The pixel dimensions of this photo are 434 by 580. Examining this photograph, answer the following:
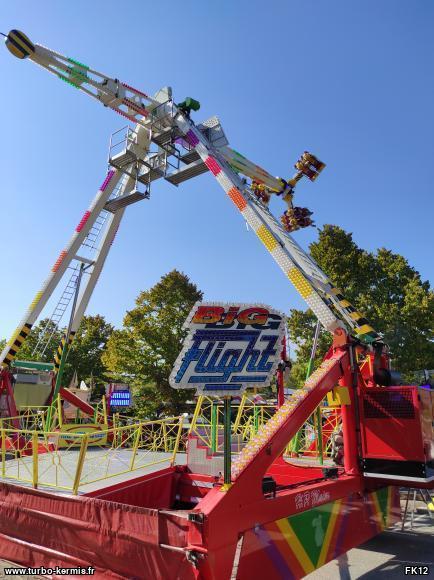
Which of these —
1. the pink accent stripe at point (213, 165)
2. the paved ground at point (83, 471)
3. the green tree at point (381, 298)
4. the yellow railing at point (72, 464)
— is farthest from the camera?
the green tree at point (381, 298)

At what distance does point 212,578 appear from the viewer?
423 centimetres

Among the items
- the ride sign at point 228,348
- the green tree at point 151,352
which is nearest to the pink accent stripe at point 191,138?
the ride sign at point 228,348

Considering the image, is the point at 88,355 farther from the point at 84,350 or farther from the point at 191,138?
the point at 191,138

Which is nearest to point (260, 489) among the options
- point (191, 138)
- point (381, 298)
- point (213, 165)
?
point (213, 165)

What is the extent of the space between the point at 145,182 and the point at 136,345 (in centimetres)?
1572

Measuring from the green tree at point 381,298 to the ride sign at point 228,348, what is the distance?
19.3 meters

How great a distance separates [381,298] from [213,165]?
15922 mm

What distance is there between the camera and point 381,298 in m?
24.1

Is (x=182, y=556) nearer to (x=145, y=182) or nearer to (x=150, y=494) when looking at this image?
(x=150, y=494)

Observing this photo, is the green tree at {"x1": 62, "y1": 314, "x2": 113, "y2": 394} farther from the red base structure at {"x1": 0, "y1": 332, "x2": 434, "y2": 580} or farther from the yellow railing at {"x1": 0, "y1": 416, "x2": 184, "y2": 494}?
the red base structure at {"x1": 0, "y1": 332, "x2": 434, "y2": 580}

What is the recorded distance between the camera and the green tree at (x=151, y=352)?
27703 mm

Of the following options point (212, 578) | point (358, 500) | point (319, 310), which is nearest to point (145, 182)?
point (319, 310)

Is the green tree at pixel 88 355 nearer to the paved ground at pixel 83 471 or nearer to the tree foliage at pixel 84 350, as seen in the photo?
the tree foliage at pixel 84 350

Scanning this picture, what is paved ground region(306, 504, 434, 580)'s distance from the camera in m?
6.35
